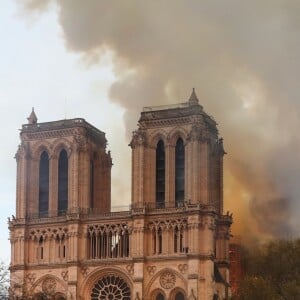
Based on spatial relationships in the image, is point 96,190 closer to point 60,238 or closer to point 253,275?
point 60,238

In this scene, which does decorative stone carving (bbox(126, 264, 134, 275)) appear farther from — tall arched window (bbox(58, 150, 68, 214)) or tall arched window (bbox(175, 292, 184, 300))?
tall arched window (bbox(58, 150, 68, 214))

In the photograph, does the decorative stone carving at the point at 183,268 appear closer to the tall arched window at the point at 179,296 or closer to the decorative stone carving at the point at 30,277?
the tall arched window at the point at 179,296

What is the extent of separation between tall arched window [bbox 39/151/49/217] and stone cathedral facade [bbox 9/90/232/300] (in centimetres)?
10

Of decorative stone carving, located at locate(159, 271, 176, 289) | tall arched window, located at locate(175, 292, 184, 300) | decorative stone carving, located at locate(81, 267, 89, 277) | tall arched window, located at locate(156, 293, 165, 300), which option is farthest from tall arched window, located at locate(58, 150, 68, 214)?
tall arched window, located at locate(175, 292, 184, 300)

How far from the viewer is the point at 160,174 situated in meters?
113

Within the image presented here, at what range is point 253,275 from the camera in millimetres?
114062

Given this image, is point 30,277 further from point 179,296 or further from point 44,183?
point 179,296

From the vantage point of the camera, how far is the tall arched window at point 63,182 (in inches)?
4592

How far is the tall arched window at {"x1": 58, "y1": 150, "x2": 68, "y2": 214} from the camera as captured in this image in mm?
116625

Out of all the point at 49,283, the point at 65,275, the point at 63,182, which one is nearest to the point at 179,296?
the point at 65,275

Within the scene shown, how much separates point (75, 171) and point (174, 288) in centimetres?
1496

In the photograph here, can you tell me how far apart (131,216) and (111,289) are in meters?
7.35

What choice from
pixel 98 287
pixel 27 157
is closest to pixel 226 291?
pixel 98 287

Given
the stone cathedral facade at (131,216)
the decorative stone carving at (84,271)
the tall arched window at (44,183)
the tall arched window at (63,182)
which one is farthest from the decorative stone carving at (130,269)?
the tall arched window at (44,183)
